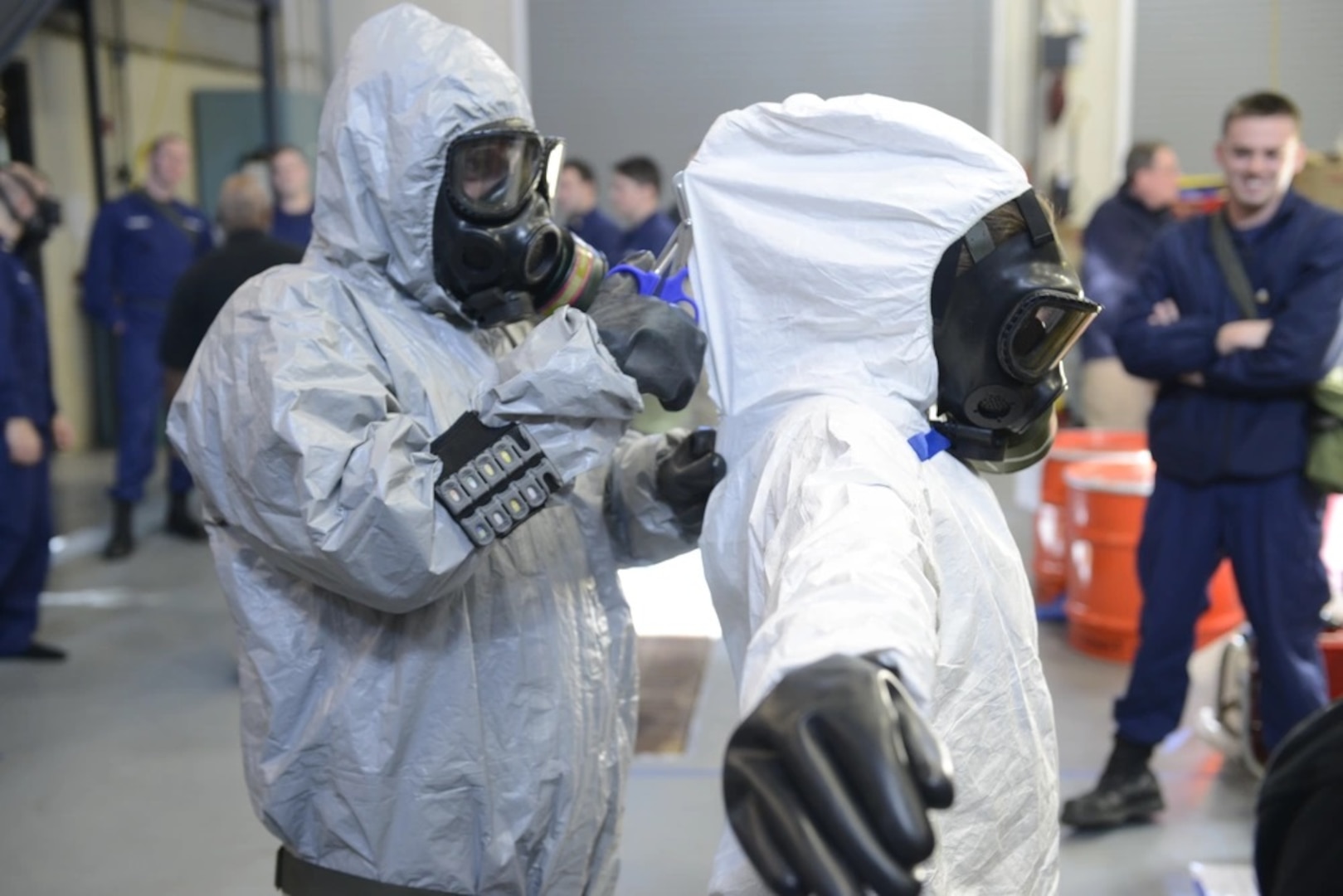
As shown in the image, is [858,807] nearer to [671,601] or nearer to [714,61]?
[671,601]

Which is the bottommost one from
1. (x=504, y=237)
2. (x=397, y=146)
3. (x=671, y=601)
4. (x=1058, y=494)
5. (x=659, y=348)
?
(x=671, y=601)

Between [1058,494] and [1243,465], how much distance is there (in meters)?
1.44

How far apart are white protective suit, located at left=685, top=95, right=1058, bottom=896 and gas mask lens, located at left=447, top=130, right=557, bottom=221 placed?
13.1 inches

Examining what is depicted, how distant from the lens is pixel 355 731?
139cm

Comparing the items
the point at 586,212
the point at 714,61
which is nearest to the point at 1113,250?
the point at 586,212

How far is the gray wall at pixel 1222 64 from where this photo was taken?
23.2ft

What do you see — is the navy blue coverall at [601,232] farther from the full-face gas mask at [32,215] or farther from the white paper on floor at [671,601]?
the full-face gas mask at [32,215]

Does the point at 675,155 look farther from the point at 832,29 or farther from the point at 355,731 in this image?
the point at 355,731

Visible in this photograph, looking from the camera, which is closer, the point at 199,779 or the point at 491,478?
the point at 491,478

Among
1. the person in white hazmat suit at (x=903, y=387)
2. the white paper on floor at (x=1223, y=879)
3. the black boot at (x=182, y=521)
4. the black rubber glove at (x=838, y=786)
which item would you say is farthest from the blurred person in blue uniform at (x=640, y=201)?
the black rubber glove at (x=838, y=786)

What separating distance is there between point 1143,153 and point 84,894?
4.67 meters

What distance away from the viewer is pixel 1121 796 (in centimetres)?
280

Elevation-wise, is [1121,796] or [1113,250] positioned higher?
[1113,250]

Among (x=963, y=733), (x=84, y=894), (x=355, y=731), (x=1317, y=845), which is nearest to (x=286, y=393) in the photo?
(x=355, y=731)
